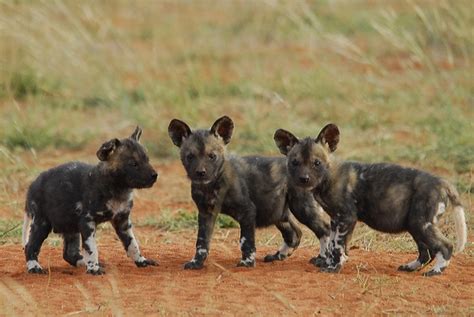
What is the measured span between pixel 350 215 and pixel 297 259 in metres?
0.78

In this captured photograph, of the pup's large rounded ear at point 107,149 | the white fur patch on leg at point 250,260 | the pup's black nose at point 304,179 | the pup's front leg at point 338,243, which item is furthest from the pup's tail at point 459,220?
the pup's large rounded ear at point 107,149

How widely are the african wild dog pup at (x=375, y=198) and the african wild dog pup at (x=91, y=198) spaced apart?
1105mm

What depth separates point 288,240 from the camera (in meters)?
9.05

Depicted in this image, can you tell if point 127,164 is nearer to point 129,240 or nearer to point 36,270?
point 129,240

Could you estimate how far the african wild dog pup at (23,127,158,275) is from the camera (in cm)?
842

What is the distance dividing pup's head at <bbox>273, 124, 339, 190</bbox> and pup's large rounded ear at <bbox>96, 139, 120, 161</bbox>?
1170 mm

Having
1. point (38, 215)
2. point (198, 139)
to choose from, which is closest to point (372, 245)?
point (198, 139)

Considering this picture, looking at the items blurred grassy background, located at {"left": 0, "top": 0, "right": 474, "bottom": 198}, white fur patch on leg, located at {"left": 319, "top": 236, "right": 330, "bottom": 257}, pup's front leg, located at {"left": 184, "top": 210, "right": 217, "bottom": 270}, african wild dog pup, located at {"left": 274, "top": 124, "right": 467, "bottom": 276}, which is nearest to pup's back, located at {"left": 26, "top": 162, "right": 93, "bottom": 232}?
pup's front leg, located at {"left": 184, "top": 210, "right": 217, "bottom": 270}

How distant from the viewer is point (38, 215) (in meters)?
8.68

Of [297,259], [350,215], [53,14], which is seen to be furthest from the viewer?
[53,14]

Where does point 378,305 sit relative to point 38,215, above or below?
above

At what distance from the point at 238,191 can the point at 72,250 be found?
1.32 m

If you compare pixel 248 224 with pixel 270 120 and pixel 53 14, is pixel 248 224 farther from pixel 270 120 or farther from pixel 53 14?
pixel 53 14

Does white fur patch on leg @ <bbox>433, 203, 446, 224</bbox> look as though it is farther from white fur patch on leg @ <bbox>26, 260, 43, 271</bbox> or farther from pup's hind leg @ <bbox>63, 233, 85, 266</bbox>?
white fur patch on leg @ <bbox>26, 260, 43, 271</bbox>
